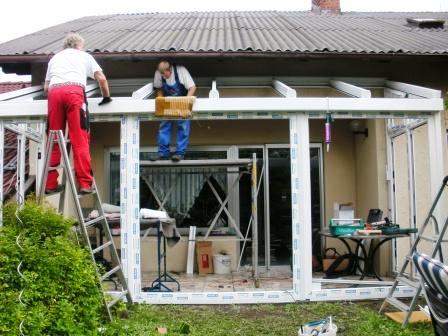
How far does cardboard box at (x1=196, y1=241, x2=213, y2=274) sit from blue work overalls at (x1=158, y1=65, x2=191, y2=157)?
1906 mm

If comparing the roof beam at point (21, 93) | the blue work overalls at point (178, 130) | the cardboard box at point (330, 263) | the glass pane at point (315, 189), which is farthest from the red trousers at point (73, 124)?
the glass pane at point (315, 189)

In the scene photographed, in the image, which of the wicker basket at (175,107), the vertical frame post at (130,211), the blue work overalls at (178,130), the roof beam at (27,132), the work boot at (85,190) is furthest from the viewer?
the blue work overalls at (178,130)

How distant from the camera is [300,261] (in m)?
5.82

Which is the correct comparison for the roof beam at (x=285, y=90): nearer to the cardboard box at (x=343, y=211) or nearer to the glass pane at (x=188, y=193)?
the glass pane at (x=188, y=193)

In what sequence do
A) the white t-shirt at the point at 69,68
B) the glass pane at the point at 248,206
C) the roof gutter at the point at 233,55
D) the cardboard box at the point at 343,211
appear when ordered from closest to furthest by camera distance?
the white t-shirt at the point at 69,68 < the roof gutter at the point at 233,55 < the cardboard box at the point at 343,211 < the glass pane at the point at 248,206

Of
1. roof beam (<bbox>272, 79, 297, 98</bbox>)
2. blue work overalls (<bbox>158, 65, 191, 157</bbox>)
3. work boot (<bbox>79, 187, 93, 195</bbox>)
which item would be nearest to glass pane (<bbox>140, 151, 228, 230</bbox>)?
blue work overalls (<bbox>158, 65, 191, 157</bbox>)

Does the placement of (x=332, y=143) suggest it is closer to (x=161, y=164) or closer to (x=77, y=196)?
(x=161, y=164)

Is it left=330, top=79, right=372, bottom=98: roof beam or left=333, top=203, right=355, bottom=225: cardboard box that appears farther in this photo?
left=333, top=203, right=355, bottom=225: cardboard box

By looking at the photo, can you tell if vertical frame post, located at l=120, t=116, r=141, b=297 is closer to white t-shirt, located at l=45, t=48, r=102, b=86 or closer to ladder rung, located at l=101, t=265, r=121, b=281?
ladder rung, located at l=101, t=265, r=121, b=281

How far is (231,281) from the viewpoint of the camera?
288 inches

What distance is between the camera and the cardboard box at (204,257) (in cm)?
816

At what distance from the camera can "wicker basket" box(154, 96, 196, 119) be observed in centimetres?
584

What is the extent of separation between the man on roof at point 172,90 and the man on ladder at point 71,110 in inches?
73.7

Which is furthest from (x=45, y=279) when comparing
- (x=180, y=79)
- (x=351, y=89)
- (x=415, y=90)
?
(x=415, y=90)
